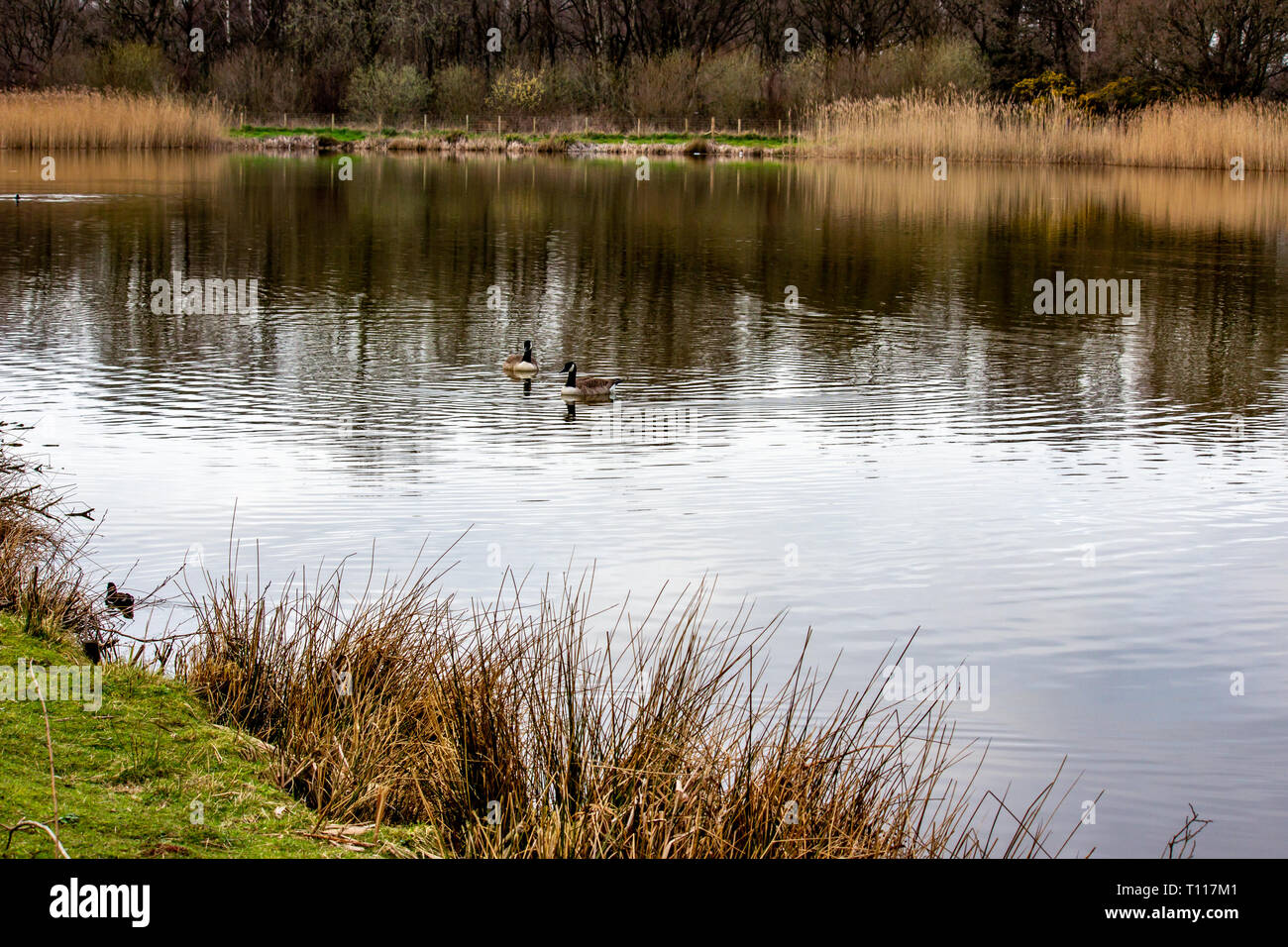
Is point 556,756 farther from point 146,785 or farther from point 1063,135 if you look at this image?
point 1063,135

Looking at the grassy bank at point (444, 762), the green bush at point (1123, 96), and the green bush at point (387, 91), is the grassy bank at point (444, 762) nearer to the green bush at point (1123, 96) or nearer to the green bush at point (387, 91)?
the green bush at point (1123, 96)

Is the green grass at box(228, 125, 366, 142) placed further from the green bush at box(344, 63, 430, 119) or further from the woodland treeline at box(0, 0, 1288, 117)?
the woodland treeline at box(0, 0, 1288, 117)

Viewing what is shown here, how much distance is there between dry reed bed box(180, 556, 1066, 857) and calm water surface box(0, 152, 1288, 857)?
3.37 feet

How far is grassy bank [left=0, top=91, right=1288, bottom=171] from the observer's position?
37.7 metres

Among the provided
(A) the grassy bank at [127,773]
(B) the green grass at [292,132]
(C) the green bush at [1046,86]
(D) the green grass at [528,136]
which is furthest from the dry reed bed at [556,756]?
(B) the green grass at [292,132]

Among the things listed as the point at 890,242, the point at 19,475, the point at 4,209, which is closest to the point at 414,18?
the point at 4,209

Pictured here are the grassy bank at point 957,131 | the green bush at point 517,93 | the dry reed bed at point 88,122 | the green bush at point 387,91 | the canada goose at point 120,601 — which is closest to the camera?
the canada goose at point 120,601

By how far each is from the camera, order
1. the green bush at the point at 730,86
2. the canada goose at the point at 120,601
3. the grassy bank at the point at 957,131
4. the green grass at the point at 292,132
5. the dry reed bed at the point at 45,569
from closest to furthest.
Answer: the dry reed bed at the point at 45,569 → the canada goose at the point at 120,601 → the grassy bank at the point at 957,131 → the green grass at the point at 292,132 → the green bush at the point at 730,86

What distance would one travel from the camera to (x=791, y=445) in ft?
35.4

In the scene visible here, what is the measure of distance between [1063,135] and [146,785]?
40.6 metres

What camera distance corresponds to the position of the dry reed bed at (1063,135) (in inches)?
1471

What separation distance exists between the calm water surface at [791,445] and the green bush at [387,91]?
1473 inches

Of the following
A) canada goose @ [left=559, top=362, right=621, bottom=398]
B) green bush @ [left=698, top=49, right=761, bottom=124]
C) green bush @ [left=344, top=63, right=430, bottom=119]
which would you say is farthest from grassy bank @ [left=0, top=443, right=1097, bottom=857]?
green bush @ [left=344, top=63, right=430, bottom=119]

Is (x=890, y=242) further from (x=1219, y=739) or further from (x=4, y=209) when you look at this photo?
(x=1219, y=739)
